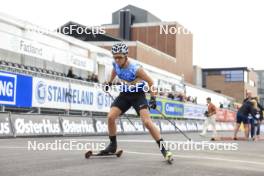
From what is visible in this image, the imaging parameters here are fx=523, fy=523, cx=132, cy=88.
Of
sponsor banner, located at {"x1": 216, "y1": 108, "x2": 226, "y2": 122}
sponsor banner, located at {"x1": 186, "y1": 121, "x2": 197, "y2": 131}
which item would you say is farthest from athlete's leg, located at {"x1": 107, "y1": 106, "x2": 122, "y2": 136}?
sponsor banner, located at {"x1": 216, "y1": 108, "x2": 226, "y2": 122}

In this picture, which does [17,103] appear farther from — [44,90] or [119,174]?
[119,174]

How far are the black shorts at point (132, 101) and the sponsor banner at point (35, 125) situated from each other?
8.03 meters

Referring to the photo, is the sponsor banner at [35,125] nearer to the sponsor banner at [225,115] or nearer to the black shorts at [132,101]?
the black shorts at [132,101]

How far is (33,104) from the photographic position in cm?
1738

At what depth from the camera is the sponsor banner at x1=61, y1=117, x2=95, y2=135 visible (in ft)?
61.5

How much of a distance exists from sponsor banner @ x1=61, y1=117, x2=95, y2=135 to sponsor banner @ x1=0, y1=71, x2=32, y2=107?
6.59ft

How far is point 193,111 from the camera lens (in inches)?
1387

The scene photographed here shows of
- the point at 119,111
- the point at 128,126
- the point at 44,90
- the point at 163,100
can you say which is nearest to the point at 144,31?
the point at 163,100

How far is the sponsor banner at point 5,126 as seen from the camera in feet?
50.3

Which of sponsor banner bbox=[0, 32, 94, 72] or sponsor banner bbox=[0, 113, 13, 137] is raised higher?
sponsor banner bbox=[0, 32, 94, 72]

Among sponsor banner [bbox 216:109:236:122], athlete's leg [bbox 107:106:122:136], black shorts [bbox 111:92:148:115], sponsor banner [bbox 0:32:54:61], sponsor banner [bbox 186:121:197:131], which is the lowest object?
sponsor banner [bbox 186:121:197:131]

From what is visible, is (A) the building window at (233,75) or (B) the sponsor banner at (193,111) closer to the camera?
(B) the sponsor banner at (193,111)

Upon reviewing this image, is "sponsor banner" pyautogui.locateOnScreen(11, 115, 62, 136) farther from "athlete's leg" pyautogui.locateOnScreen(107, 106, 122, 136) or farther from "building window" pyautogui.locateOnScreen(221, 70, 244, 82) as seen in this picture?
"building window" pyautogui.locateOnScreen(221, 70, 244, 82)

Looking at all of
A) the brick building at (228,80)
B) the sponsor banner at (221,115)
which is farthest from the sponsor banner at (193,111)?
the brick building at (228,80)
